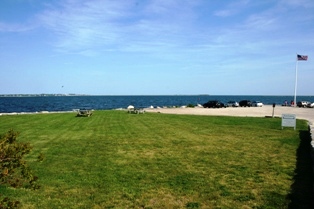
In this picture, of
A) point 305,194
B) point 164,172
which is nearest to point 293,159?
point 305,194

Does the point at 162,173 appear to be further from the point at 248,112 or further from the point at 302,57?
the point at 302,57

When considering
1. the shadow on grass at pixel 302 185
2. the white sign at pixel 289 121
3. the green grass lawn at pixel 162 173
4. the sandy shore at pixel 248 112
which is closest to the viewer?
the shadow on grass at pixel 302 185

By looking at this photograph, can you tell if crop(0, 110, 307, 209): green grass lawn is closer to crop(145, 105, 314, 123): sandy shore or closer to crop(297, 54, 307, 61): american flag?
crop(145, 105, 314, 123): sandy shore

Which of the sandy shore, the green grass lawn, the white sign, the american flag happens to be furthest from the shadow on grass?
the american flag

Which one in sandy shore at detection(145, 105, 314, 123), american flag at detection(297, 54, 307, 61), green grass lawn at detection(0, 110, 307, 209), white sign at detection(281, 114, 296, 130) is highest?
american flag at detection(297, 54, 307, 61)

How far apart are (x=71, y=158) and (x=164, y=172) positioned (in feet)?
14.8

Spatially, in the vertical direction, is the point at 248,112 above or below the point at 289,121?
below

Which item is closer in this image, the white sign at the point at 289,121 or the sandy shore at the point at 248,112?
the white sign at the point at 289,121

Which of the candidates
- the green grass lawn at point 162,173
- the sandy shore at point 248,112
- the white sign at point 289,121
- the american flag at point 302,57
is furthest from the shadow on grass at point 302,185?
the american flag at point 302,57

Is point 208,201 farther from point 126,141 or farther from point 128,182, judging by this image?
point 126,141

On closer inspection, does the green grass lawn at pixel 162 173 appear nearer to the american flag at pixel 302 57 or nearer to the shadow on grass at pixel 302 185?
the shadow on grass at pixel 302 185

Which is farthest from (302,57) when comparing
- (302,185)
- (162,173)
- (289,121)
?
(162,173)

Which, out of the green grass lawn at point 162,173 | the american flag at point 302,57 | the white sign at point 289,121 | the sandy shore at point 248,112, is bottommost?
the green grass lawn at point 162,173

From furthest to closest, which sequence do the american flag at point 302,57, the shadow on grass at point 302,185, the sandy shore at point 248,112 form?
the american flag at point 302,57 < the sandy shore at point 248,112 < the shadow on grass at point 302,185
